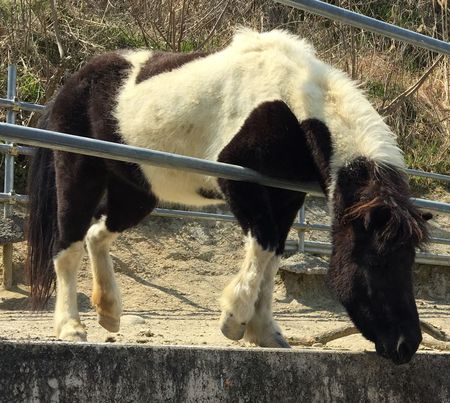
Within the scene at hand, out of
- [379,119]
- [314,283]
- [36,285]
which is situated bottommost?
[314,283]

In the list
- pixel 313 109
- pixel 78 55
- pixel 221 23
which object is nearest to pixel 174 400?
pixel 313 109

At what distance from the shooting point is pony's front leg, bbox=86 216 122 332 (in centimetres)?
553

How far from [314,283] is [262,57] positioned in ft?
15.1

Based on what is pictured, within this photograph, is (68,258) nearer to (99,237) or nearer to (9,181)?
(99,237)

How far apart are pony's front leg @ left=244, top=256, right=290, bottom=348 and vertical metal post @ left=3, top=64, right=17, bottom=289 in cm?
374

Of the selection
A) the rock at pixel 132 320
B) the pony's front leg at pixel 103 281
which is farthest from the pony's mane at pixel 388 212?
the rock at pixel 132 320

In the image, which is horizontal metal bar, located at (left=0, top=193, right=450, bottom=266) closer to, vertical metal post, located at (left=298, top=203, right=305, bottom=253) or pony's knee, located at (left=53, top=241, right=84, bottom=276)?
vertical metal post, located at (left=298, top=203, right=305, bottom=253)

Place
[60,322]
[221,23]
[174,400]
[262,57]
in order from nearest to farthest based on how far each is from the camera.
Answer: [174,400]
[262,57]
[60,322]
[221,23]

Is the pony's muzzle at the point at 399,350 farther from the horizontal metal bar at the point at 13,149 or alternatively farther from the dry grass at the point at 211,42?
the dry grass at the point at 211,42

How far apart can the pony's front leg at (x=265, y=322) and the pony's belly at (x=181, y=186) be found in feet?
1.79

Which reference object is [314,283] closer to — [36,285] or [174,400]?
[36,285]

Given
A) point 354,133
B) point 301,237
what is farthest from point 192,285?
point 354,133

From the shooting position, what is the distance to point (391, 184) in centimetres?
397

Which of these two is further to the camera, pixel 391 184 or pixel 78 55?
pixel 78 55
